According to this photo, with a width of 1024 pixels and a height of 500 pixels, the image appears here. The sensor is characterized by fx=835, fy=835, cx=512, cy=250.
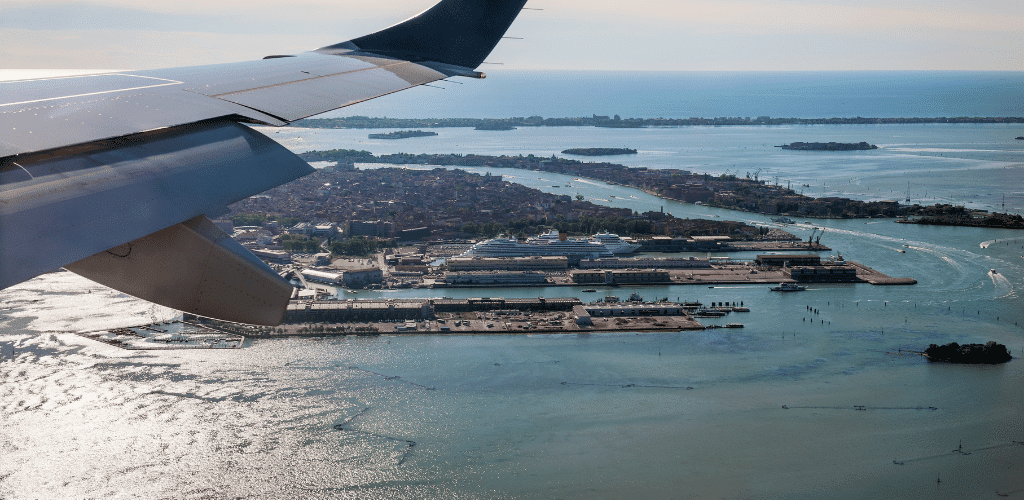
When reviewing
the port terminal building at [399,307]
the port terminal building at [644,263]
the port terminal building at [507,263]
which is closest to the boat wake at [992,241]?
the port terminal building at [644,263]

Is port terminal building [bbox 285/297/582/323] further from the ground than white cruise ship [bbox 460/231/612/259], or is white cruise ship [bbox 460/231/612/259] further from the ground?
white cruise ship [bbox 460/231/612/259]

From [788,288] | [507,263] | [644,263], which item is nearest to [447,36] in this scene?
[788,288]

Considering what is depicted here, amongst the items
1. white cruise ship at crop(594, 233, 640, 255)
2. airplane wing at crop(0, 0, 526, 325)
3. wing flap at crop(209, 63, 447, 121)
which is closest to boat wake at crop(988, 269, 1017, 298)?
white cruise ship at crop(594, 233, 640, 255)

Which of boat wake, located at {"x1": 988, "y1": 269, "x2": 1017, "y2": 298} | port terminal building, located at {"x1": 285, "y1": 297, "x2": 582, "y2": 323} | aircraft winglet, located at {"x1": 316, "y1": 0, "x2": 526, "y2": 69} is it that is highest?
aircraft winglet, located at {"x1": 316, "y1": 0, "x2": 526, "y2": 69}

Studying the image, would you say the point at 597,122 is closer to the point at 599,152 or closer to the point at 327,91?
the point at 599,152

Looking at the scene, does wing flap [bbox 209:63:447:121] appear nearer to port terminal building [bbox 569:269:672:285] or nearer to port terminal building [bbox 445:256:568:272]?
port terminal building [bbox 569:269:672:285]

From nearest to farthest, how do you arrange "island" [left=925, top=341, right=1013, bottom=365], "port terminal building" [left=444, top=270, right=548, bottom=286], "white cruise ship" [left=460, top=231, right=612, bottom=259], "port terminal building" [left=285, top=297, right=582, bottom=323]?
"island" [left=925, top=341, right=1013, bottom=365] < "port terminal building" [left=285, top=297, right=582, bottom=323] < "port terminal building" [left=444, top=270, right=548, bottom=286] < "white cruise ship" [left=460, top=231, right=612, bottom=259]

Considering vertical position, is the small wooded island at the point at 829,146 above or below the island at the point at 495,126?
below

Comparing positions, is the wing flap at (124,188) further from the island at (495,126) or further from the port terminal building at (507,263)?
the island at (495,126)
